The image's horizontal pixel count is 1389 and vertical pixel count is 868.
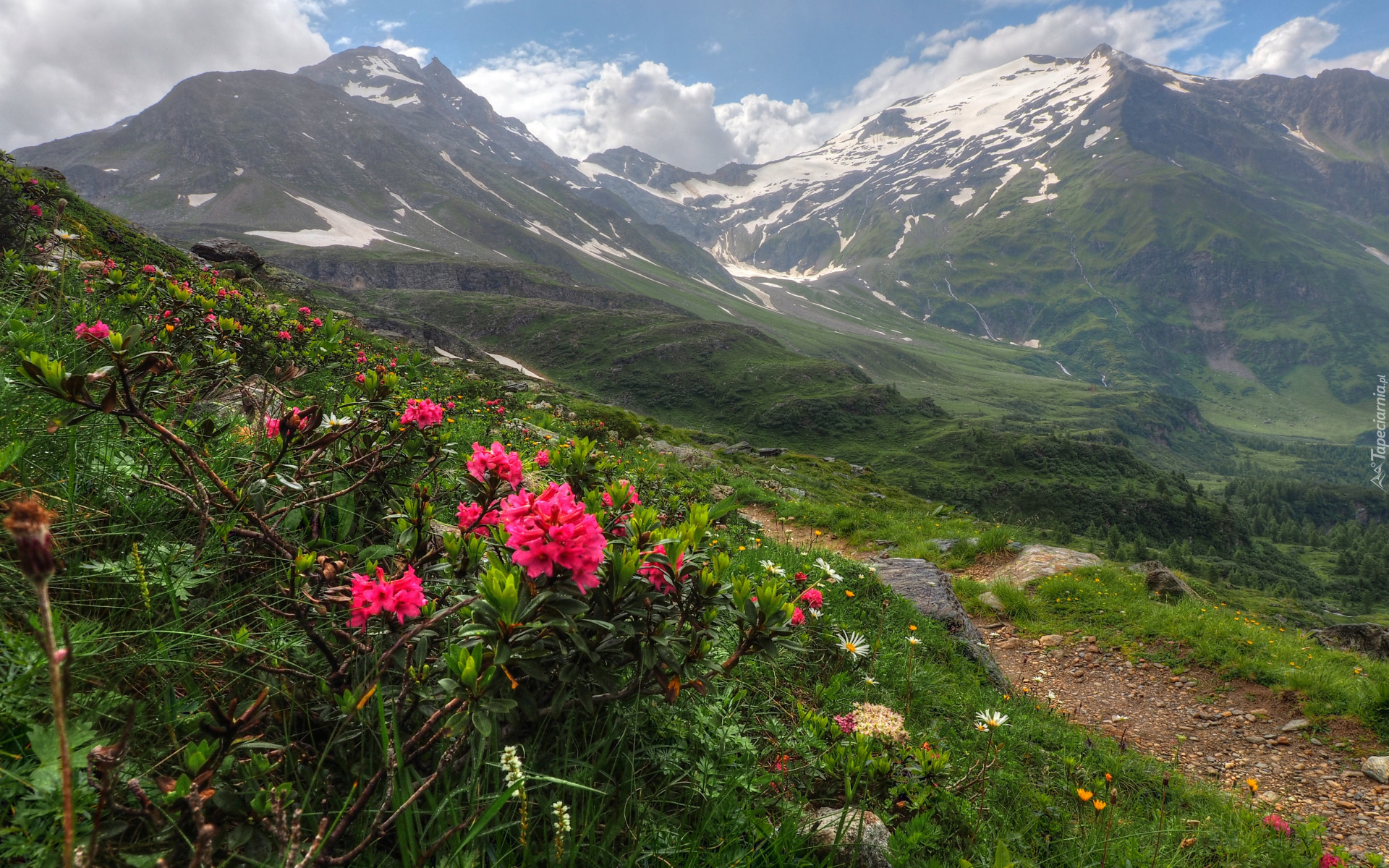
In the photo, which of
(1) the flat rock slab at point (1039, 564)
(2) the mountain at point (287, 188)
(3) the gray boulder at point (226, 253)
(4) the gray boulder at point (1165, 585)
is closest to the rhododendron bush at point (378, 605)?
(1) the flat rock slab at point (1039, 564)

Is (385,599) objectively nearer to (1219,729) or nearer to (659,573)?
(659,573)

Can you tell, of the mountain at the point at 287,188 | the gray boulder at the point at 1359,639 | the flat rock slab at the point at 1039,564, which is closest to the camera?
the gray boulder at the point at 1359,639

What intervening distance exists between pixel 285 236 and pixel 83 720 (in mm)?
163663

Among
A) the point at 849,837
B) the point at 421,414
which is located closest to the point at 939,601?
the point at 849,837

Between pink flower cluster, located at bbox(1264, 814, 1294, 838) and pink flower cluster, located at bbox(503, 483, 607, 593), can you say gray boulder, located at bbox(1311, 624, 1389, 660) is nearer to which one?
pink flower cluster, located at bbox(1264, 814, 1294, 838)

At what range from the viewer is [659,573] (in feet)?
7.00

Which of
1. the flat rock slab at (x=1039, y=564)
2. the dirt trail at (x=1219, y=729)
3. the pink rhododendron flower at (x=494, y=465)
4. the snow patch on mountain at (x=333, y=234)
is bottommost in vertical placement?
the dirt trail at (x=1219, y=729)

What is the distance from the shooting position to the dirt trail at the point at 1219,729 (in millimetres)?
5719

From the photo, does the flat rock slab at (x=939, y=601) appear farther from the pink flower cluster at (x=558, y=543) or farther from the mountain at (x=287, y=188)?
the mountain at (x=287, y=188)

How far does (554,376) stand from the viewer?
7919 centimetres

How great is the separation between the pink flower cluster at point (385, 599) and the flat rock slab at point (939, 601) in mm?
6560

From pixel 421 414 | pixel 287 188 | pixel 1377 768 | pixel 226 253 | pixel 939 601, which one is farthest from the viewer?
pixel 287 188

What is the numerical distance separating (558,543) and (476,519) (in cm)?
100

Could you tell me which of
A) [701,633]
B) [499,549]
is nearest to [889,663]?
[701,633]
